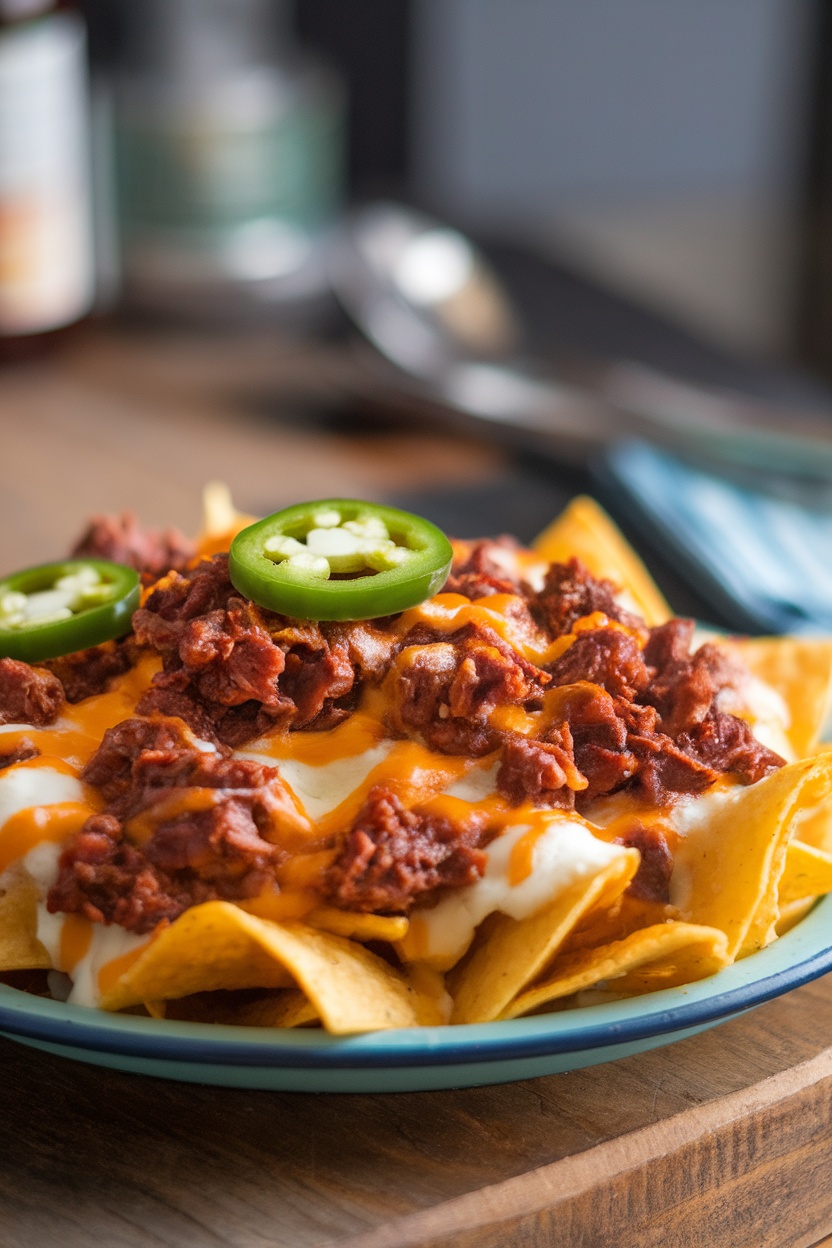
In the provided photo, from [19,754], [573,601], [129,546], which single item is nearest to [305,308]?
[129,546]

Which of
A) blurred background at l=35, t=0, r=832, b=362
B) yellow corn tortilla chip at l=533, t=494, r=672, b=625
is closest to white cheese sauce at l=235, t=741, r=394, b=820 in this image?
yellow corn tortilla chip at l=533, t=494, r=672, b=625

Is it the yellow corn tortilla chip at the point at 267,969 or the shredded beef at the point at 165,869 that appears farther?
the shredded beef at the point at 165,869

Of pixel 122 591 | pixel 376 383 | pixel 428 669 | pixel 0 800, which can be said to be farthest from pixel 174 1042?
pixel 376 383

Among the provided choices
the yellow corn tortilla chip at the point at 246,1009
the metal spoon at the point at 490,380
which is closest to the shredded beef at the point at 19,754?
the yellow corn tortilla chip at the point at 246,1009

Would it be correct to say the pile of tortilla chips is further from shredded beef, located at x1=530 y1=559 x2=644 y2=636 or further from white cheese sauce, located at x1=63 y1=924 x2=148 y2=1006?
shredded beef, located at x1=530 y1=559 x2=644 y2=636

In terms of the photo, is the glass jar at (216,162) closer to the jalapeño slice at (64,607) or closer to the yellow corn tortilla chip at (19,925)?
the jalapeño slice at (64,607)

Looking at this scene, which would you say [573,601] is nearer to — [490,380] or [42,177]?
[490,380]
